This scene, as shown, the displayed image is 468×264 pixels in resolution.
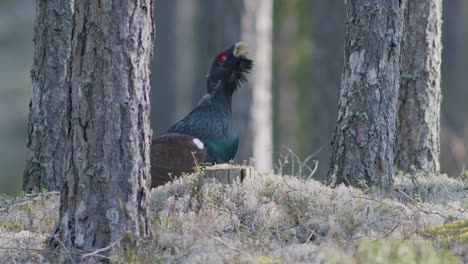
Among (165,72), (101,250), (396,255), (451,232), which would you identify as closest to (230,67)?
(451,232)

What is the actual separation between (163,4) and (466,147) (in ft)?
42.3

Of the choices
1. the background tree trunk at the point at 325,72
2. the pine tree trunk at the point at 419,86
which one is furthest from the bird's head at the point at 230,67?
the background tree trunk at the point at 325,72

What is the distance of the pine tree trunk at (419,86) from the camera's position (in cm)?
945

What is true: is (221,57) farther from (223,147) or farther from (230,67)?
(223,147)

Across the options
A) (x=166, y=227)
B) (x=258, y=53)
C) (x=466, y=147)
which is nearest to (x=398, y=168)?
(x=166, y=227)

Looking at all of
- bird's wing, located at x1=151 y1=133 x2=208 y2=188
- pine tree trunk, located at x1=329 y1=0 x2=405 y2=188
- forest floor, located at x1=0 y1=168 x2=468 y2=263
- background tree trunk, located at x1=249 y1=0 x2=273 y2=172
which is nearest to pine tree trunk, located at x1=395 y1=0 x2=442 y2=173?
forest floor, located at x1=0 y1=168 x2=468 y2=263

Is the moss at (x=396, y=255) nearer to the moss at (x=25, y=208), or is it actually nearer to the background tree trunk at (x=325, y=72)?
the moss at (x=25, y=208)

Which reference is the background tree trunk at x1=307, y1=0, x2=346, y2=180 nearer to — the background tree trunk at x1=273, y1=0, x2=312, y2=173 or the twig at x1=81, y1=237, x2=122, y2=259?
the background tree trunk at x1=273, y1=0, x2=312, y2=173

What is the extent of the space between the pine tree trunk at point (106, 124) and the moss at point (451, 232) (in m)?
1.97

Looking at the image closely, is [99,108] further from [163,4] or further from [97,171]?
[163,4]

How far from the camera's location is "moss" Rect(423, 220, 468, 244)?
6176 millimetres

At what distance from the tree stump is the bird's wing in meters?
1.27

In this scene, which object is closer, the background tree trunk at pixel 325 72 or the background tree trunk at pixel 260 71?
the background tree trunk at pixel 260 71

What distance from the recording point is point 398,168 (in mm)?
9695
